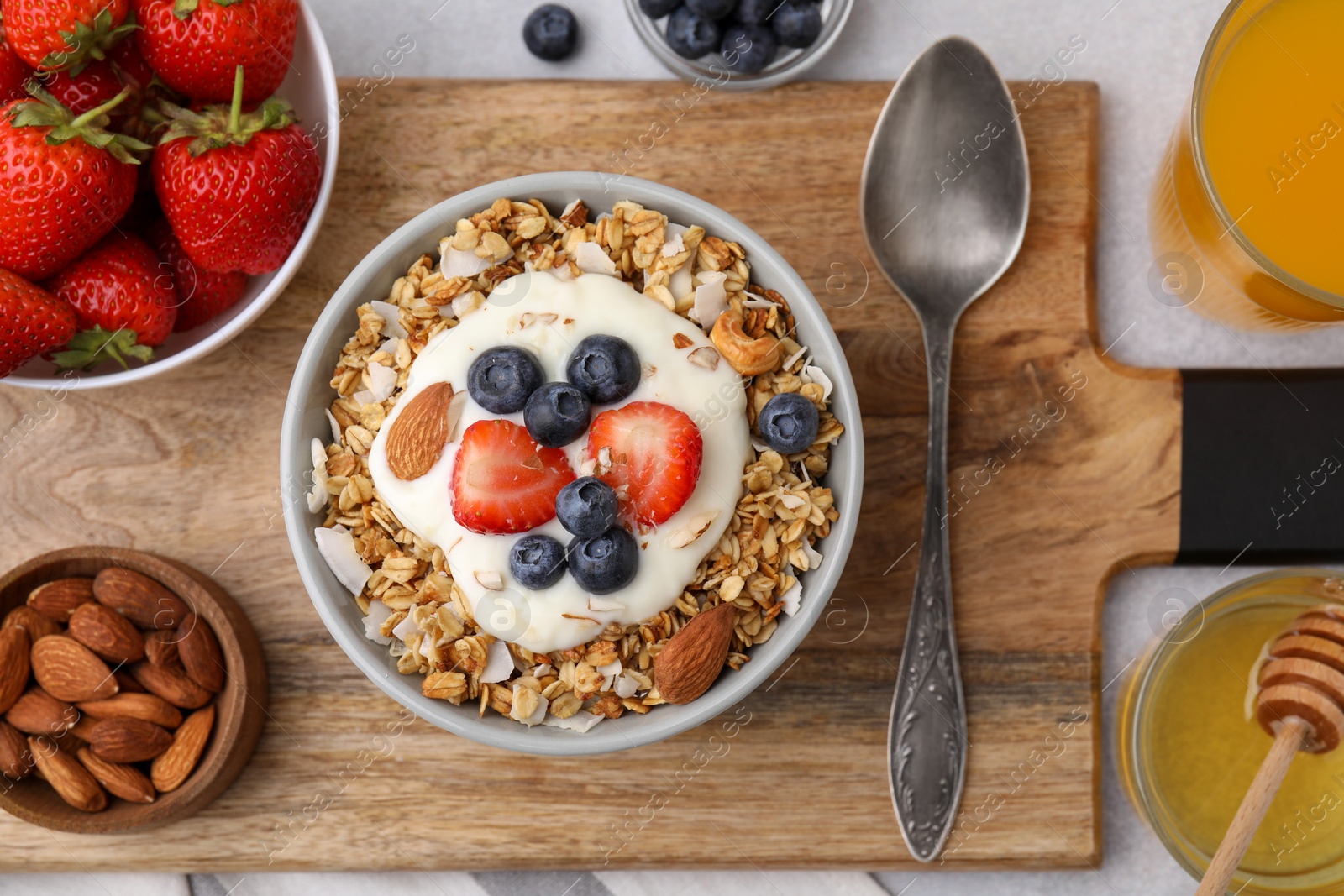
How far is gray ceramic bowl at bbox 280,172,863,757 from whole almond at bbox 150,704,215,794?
0.83 feet

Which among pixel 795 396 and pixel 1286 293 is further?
pixel 1286 293

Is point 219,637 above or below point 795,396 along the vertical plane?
below

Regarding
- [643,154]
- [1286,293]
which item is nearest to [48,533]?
[643,154]

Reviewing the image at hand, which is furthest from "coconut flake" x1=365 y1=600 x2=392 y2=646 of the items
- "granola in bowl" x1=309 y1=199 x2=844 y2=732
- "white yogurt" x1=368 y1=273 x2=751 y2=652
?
"white yogurt" x1=368 y1=273 x2=751 y2=652

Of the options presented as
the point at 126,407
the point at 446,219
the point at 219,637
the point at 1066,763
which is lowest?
the point at 1066,763

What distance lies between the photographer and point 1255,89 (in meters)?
1.29

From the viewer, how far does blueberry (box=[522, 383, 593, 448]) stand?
1.00 meters

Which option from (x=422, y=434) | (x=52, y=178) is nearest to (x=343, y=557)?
(x=422, y=434)

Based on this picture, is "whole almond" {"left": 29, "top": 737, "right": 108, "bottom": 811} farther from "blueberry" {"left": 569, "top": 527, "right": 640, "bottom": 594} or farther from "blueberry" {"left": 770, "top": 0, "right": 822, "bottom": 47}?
"blueberry" {"left": 770, "top": 0, "right": 822, "bottom": 47}

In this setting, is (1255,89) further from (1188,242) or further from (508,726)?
(508,726)

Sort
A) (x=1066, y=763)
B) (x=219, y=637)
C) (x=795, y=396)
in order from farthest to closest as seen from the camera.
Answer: (x=1066, y=763) < (x=219, y=637) < (x=795, y=396)

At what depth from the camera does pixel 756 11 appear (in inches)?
54.3

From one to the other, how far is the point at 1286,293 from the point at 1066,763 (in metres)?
0.65

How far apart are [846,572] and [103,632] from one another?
35.8 inches
